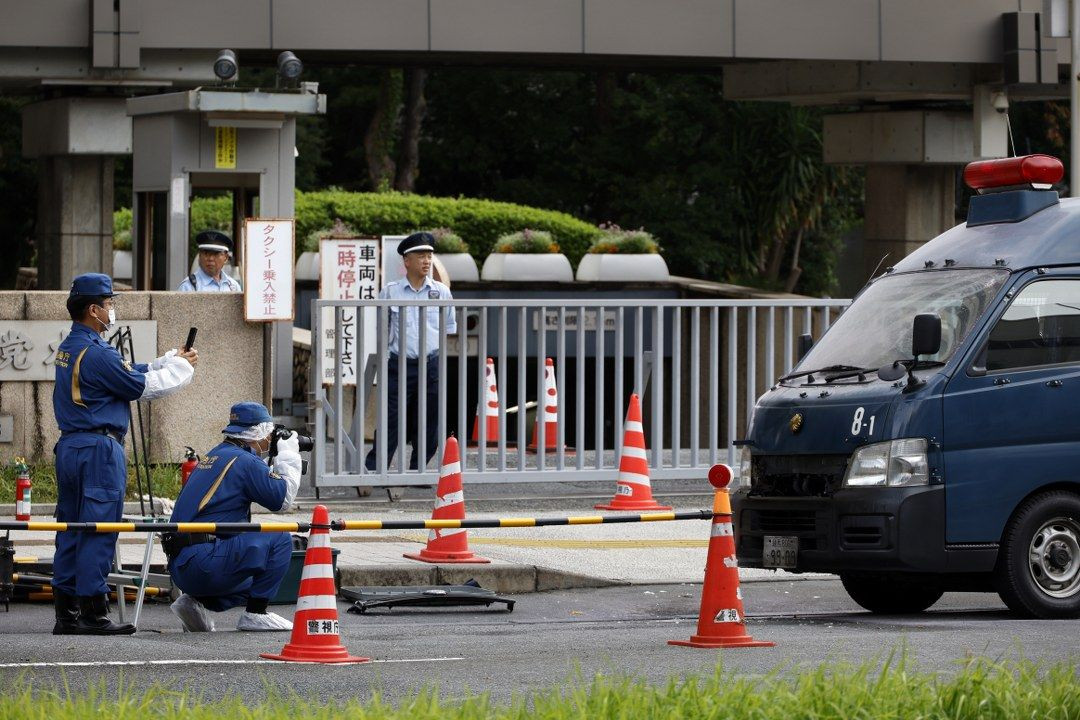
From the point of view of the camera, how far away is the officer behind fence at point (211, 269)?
52.6ft

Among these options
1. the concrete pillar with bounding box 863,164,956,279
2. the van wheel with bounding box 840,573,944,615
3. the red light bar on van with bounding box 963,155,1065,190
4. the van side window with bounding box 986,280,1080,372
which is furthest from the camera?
the concrete pillar with bounding box 863,164,956,279

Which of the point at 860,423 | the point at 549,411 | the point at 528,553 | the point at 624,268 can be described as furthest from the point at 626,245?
the point at 860,423

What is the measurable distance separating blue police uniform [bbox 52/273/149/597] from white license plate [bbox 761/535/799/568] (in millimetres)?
3426

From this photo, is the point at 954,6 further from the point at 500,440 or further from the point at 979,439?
the point at 979,439

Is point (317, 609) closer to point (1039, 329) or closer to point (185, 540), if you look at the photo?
point (185, 540)

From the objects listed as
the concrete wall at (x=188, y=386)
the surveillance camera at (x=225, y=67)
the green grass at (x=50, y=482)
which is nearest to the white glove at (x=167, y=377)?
the green grass at (x=50, y=482)

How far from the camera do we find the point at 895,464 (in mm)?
10508

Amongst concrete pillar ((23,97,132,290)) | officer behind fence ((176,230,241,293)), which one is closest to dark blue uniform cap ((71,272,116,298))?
officer behind fence ((176,230,241,293))

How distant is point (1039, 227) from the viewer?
11.1m

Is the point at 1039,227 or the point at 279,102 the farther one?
the point at 279,102

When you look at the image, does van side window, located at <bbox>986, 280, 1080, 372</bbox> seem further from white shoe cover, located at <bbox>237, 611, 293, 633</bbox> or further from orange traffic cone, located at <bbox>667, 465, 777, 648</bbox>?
white shoe cover, located at <bbox>237, 611, 293, 633</bbox>

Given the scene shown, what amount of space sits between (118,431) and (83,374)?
354 millimetres

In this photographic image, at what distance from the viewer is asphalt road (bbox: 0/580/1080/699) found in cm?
834

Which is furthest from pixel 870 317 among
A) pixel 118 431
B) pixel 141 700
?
pixel 141 700
